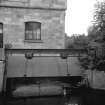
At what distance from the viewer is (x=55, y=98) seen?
1808cm

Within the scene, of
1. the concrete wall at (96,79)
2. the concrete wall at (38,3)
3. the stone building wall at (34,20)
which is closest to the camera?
the concrete wall at (96,79)

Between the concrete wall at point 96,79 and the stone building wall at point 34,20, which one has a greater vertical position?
the stone building wall at point 34,20

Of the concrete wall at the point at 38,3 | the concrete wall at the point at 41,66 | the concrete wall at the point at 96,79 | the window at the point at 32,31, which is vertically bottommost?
the concrete wall at the point at 96,79

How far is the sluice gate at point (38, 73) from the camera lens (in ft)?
61.2

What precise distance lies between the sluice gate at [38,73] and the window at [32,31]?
2966mm

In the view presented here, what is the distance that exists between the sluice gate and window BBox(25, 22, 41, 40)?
2.97m

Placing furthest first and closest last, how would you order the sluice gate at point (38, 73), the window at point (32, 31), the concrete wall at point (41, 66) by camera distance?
the window at point (32, 31) < the concrete wall at point (41, 66) < the sluice gate at point (38, 73)

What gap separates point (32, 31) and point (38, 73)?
535cm

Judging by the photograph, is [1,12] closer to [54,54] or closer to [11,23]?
[11,23]

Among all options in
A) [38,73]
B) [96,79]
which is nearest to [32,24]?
[38,73]

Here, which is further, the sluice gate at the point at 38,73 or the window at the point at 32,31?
the window at the point at 32,31

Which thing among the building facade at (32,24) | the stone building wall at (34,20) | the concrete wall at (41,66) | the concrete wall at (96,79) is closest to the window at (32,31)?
the building facade at (32,24)

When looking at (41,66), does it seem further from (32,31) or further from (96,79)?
(32,31)

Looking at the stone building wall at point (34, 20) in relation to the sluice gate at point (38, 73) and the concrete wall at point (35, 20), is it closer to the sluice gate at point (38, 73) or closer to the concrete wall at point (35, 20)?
the concrete wall at point (35, 20)
